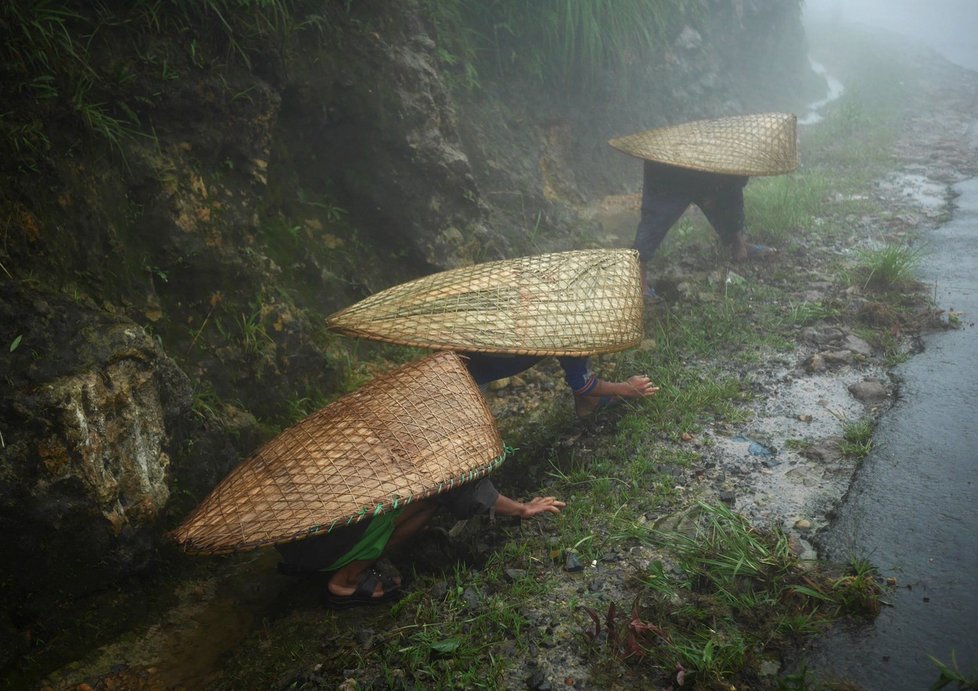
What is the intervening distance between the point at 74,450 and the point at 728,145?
3998 mm

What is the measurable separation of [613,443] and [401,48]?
102 inches

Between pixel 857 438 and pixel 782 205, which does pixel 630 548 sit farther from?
pixel 782 205

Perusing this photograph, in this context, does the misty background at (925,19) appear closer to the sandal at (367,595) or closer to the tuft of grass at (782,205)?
the tuft of grass at (782,205)

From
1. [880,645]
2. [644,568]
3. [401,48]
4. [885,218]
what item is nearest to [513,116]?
[401,48]

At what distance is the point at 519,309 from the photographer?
8.93 feet

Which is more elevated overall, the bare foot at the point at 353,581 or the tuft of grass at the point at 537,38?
the tuft of grass at the point at 537,38

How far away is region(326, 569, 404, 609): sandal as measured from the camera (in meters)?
2.09

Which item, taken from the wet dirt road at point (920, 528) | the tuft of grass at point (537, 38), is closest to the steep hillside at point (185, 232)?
the tuft of grass at point (537, 38)

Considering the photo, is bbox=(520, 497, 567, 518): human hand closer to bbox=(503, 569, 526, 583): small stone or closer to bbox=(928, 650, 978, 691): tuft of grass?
bbox=(503, 569, 526, 583): small stone

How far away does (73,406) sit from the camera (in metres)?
1.90

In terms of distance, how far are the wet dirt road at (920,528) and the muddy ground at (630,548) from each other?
0.34 ft

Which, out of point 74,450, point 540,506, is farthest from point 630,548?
point 74,450

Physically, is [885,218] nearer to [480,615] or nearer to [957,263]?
[957,263]

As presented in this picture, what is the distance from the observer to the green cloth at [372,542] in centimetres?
203
